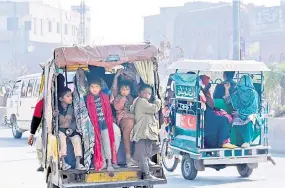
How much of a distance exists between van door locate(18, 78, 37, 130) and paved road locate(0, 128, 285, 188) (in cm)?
492

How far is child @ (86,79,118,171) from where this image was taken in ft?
31.6

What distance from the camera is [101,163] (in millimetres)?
9594

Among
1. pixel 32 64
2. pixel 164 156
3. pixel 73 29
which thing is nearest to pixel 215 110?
pixel 164 156

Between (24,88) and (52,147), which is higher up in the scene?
(24,88)

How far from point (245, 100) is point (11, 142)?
11.8 meters

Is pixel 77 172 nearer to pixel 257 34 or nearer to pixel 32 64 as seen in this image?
pixel 257 34

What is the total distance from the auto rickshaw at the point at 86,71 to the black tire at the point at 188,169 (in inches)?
153

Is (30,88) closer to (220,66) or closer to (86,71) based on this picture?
(220,66)

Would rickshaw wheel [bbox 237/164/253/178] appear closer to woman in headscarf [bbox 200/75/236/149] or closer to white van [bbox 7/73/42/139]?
woman in headscarf [bbox 200/75/236/149]

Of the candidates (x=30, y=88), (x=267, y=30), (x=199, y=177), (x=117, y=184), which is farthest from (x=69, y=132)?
(x=267, y=30)

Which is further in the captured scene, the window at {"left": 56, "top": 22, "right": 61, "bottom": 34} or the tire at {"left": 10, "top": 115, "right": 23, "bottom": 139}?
the window at {"left": 56, "top": 22, "right": 61, "bottom": 34}

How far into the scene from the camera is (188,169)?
45.8 feet

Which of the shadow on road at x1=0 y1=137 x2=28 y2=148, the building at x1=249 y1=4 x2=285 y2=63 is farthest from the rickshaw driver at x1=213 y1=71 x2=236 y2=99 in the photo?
the building at x1=249 y1=4 x2=285 y2=63

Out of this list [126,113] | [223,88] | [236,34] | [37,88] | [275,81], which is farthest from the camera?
[275,81]
